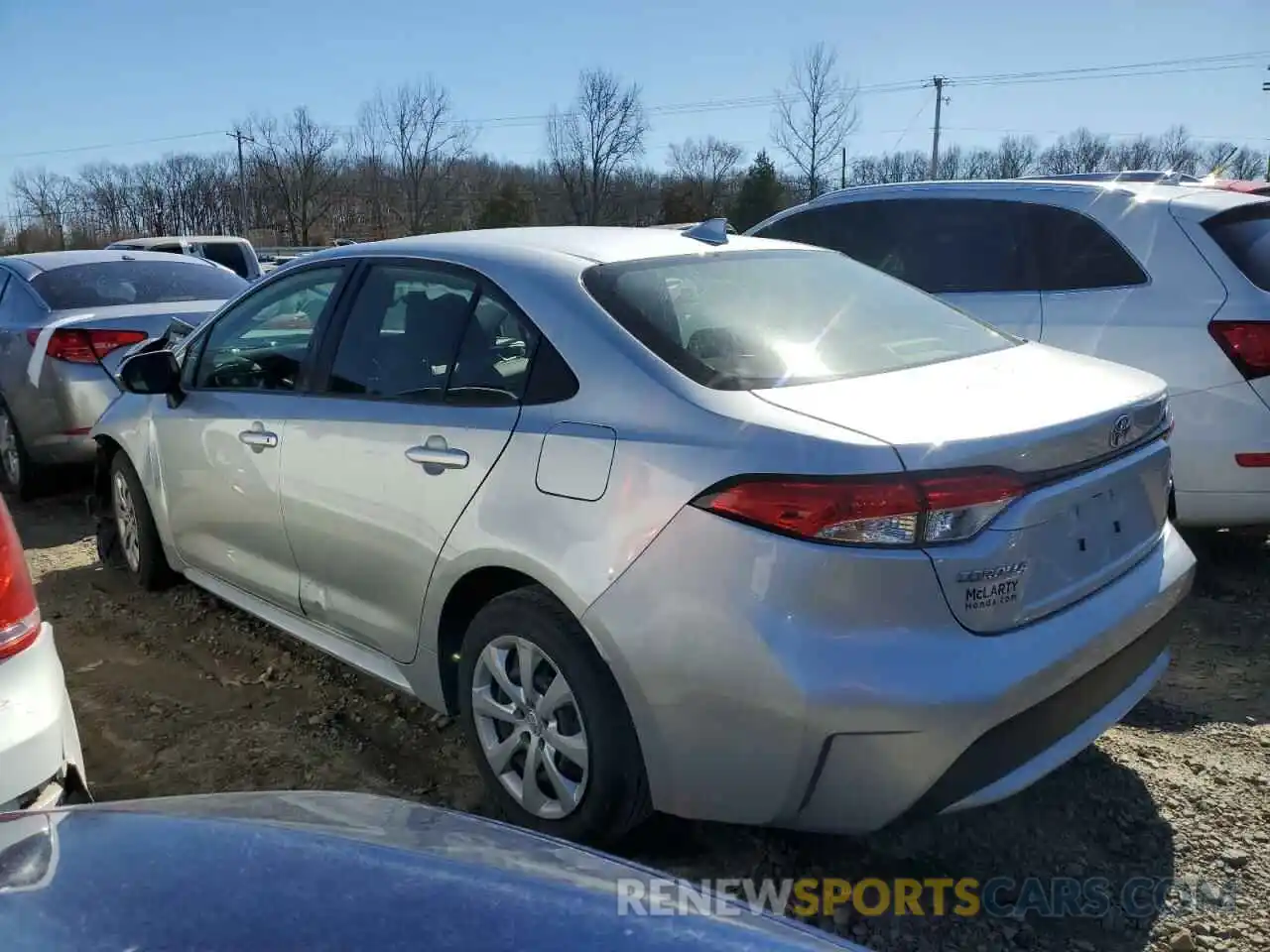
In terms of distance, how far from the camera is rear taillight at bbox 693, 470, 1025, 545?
6.70ft

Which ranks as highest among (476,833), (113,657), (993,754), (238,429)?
(238,429)

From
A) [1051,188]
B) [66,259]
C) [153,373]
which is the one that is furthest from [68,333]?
[1051,188]

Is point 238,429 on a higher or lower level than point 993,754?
higher

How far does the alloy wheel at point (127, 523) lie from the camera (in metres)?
4.61

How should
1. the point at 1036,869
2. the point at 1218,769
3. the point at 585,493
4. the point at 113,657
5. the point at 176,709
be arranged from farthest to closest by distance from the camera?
1. the point at 113,657
2. the point at 176,709
3. the point at 1218,769
4. the point at 1036,869
5. the point at 585,493

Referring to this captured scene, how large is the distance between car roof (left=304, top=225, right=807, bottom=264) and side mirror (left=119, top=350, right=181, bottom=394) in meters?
0.90

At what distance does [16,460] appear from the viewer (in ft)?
21.2

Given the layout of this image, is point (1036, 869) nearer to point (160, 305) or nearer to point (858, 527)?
point (858, 527)

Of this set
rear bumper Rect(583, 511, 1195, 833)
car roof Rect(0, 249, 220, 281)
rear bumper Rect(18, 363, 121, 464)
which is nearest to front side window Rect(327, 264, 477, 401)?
rear bumper Rect(583, 511, 1195, 833)

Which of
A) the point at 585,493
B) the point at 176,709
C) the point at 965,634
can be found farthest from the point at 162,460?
the point at 965,634

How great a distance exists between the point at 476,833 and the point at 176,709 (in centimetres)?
241

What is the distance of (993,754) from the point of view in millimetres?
2162

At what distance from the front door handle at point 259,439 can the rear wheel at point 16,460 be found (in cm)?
366

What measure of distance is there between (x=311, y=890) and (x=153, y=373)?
3.11 meters
